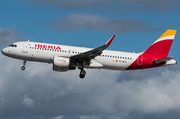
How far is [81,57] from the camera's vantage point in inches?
2181

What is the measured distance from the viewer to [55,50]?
5584 centimetres

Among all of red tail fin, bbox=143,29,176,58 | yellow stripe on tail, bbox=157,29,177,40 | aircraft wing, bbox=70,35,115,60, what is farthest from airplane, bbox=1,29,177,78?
yellow stripe on tail, bbox=157,29,177,40

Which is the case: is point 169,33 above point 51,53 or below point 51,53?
above

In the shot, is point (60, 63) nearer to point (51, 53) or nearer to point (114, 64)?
point (51, 53)

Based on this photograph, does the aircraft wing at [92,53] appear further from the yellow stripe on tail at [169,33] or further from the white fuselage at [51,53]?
the yellow stripe on tail at [169,33]

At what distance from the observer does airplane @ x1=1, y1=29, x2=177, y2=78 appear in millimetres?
55309

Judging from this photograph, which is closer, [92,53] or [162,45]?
[92,53]

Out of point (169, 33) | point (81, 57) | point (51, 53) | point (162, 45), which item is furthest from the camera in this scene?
point (169, 33)

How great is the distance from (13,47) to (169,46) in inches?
1052

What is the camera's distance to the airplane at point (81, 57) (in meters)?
55.3

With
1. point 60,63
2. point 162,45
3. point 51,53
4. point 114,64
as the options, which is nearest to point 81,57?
point 60,63

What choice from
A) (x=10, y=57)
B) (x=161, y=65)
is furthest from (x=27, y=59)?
(x=161, y=65)

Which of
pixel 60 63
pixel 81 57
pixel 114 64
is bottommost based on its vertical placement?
pixel 60 63

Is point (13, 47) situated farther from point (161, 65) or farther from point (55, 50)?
point (161, 65)
